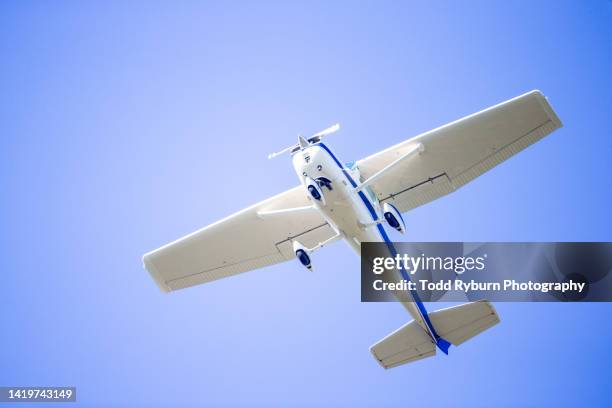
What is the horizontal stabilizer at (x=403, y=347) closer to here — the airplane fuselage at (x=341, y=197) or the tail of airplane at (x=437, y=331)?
the tail of airplane at (x=437, y=331)

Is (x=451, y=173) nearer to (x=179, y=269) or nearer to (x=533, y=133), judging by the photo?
(x=533, y=133)

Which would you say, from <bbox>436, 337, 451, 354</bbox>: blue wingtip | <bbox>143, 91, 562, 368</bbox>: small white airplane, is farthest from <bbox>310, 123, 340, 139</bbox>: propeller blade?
<bbox>436, 337, 451, 354</bbox>: blue wingtip

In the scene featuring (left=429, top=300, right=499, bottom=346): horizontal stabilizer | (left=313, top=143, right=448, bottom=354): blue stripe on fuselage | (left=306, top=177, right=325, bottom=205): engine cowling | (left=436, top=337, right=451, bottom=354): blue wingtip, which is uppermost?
(left=306, top=177, right=325, bottom=205): engine cowling

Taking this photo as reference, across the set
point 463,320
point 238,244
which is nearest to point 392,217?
point 463,320

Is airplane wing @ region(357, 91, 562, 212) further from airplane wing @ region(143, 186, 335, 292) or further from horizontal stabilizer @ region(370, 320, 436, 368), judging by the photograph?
horizontal stabilizer @ region(370, 320, 436, 368)

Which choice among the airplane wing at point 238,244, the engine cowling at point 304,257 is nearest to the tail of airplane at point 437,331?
the airplane wing at point 238,244

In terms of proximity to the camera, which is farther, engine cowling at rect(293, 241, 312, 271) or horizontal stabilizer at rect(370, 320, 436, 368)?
horizontal stabilizer at rect(370, 320, 436, 368)

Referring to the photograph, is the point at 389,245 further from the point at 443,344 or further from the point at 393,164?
the point at 443,344

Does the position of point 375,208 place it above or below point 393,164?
below
